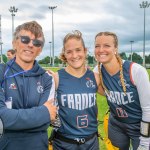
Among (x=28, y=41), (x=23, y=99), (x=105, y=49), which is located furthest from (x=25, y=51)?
(x=105, y=49)

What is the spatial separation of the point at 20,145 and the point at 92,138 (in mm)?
1124

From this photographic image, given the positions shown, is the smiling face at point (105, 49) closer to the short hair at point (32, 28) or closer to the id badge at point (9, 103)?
the short hair at point (32, 28)

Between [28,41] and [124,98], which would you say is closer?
[28,41]

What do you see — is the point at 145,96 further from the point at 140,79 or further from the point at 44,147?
the point at 44,147

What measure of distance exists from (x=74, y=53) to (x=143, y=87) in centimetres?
95

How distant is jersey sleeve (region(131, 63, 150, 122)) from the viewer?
154 inches

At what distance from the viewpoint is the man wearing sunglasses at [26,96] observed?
3.01 meters

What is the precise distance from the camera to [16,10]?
2958 inches

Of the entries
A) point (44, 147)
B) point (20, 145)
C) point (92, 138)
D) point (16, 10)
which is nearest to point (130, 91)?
point (92, 138)

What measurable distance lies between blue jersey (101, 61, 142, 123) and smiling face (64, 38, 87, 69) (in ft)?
1.57

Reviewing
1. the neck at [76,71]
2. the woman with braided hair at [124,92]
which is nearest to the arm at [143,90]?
the woman with braided hair at [124,92]

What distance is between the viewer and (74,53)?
13.3 feet

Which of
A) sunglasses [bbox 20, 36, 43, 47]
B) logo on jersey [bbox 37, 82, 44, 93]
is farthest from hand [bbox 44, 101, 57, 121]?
sunglasses [bbox 20, 36, 43, 47]

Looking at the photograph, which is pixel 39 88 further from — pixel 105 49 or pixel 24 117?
pixel 105 49
